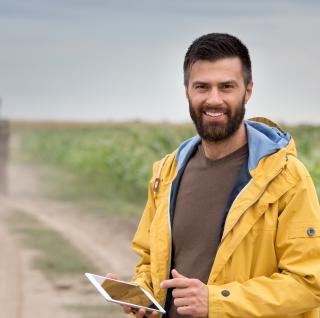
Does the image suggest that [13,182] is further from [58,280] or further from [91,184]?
[58,280]

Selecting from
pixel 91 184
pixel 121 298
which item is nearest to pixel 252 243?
pixel 121 298

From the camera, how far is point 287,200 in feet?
11.2

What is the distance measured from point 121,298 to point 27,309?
494 centimetres

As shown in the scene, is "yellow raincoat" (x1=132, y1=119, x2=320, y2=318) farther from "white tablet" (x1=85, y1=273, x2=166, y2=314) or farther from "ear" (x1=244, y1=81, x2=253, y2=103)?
"white tablet" (x1=85, y1=273, x2=166, y2=314)

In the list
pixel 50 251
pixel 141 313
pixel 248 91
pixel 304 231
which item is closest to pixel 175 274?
pixel 141 313

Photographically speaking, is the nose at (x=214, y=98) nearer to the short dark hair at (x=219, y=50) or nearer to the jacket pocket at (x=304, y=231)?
the short dark hair at (x=219, y=50)

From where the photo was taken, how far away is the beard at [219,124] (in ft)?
11.3

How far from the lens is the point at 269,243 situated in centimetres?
339

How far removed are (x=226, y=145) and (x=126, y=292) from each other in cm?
62

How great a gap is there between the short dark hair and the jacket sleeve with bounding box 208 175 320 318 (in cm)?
50

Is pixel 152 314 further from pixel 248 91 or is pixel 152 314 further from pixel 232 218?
pixel 248 91

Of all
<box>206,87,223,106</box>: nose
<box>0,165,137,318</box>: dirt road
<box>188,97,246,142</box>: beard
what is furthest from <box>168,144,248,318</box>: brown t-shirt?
<box>0,165,137,318</box>: dirt road

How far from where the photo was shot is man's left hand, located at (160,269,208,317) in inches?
130

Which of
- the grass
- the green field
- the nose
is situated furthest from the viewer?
the green field
